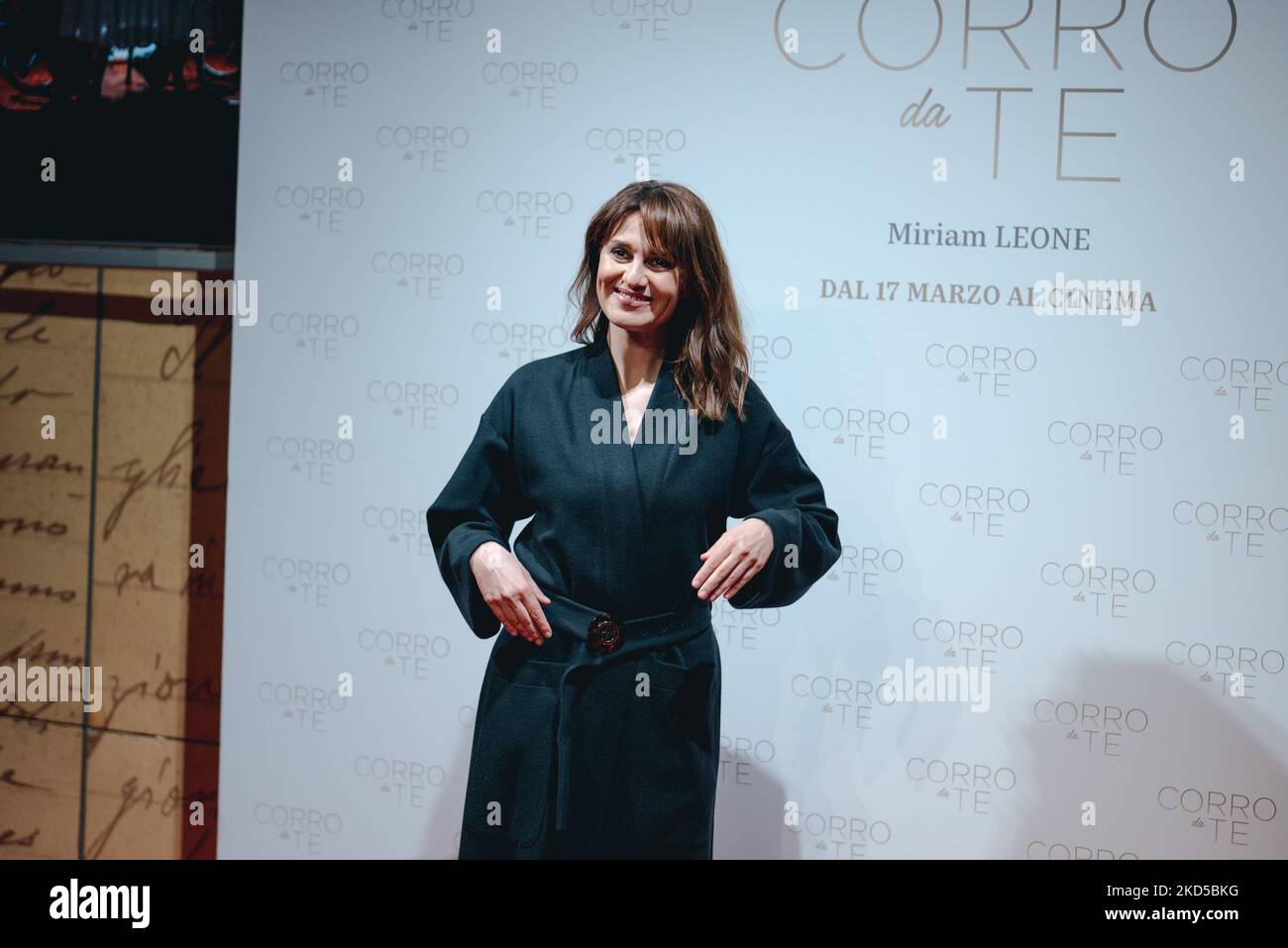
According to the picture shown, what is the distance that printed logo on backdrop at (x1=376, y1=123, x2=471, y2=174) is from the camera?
2701 mm

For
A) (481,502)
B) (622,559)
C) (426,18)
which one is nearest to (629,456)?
(622,559)

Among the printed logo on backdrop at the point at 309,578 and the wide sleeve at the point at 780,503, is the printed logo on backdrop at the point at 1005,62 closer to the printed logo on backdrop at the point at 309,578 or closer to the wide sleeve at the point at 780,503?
the wide sleeve at the point at 780,503

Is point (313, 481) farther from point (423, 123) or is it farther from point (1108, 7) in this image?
point (1108, 7)

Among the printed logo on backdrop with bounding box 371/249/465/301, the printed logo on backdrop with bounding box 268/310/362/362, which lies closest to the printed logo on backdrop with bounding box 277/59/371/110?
the printed logo on backdrop with bounding box 371/249/465/301

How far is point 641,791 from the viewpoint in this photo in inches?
83.4

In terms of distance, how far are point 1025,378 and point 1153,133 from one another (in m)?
0.55

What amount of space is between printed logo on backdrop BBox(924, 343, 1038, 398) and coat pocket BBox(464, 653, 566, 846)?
106 cm

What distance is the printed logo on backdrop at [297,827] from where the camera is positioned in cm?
286

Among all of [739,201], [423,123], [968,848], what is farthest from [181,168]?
[968,848]

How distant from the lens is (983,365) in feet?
8.29

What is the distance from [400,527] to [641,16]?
127 cm

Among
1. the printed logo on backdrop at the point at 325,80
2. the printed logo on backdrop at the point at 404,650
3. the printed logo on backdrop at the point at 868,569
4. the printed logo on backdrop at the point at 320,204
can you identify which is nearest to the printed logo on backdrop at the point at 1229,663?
the printed logo on backdrop at the point at 868,569

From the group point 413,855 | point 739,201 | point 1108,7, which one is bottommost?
point 413,855
